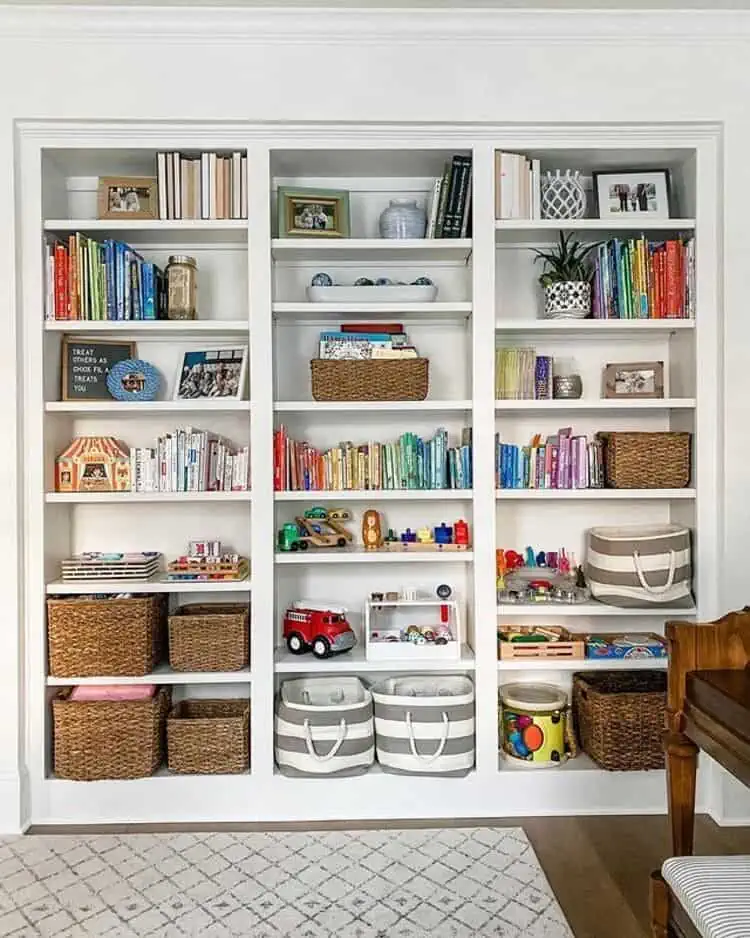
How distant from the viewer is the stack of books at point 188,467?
117 inches

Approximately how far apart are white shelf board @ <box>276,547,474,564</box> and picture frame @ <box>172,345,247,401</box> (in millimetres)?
596

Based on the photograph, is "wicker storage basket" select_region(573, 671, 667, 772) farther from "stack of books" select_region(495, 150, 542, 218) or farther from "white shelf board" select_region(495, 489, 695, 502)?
"stack of books" select_region(495, 150, 542, 218)

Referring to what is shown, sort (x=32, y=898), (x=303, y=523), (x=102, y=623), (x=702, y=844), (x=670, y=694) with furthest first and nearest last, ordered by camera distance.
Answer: (x=303, y=523), (x=102, y=623), (x=702, y=844), (x=32, y=898), (x=670, y=694)

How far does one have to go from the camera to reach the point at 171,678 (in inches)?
114

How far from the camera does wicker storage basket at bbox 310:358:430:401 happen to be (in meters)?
2.94

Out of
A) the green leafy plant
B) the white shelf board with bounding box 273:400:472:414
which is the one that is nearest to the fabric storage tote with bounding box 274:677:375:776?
the white shelf board with bounding box 273:400:472:414

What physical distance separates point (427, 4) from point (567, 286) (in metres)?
1.03

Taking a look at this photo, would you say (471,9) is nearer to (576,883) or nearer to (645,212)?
(645,212)

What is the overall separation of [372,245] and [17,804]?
2.24 metres

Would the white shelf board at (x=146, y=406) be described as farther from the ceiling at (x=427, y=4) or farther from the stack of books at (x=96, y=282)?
the ceiling at (x=427, y=4)

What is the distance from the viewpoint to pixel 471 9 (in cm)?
273

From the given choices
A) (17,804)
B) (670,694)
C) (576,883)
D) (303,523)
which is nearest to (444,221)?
(303,523)

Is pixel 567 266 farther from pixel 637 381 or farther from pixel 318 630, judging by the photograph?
pixel 318 630

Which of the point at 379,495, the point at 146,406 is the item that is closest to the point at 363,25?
the point at 146,406
